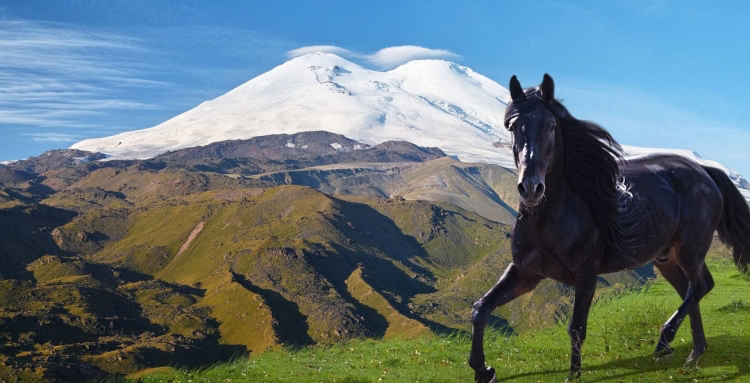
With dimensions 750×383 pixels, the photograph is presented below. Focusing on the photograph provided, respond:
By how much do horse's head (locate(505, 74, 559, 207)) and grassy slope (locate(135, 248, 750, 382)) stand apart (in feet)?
13.0

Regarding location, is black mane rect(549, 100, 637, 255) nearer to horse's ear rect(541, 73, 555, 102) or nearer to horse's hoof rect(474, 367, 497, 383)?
horse's ear rect(541, 73, 555, 102)

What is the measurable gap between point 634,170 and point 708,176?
5.66 feet

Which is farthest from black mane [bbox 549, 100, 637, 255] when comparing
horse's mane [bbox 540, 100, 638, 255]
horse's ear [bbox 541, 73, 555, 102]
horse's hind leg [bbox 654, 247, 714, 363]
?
horse's hind leg [bbox 654, 247, 714, 363]

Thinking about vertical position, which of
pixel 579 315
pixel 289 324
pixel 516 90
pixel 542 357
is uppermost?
pixel 516 90

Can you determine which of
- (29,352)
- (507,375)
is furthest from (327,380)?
(29,352)

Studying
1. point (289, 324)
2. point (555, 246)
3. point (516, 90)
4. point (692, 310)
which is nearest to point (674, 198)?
point (692, 310)

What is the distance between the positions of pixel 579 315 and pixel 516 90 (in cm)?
353

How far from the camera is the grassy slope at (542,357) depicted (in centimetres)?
1126

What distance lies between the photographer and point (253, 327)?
586 feet

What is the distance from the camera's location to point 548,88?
9492mm


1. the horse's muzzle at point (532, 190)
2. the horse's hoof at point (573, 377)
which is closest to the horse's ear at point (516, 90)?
the horse's muzzle at point (532, 190)

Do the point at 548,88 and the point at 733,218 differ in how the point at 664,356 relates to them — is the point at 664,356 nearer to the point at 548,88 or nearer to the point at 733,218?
the point at 733,218

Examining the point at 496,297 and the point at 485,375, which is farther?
the point at 485,375

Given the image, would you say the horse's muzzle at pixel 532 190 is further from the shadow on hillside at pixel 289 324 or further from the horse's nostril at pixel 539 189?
the shadow on hillside at pixel 289 324
